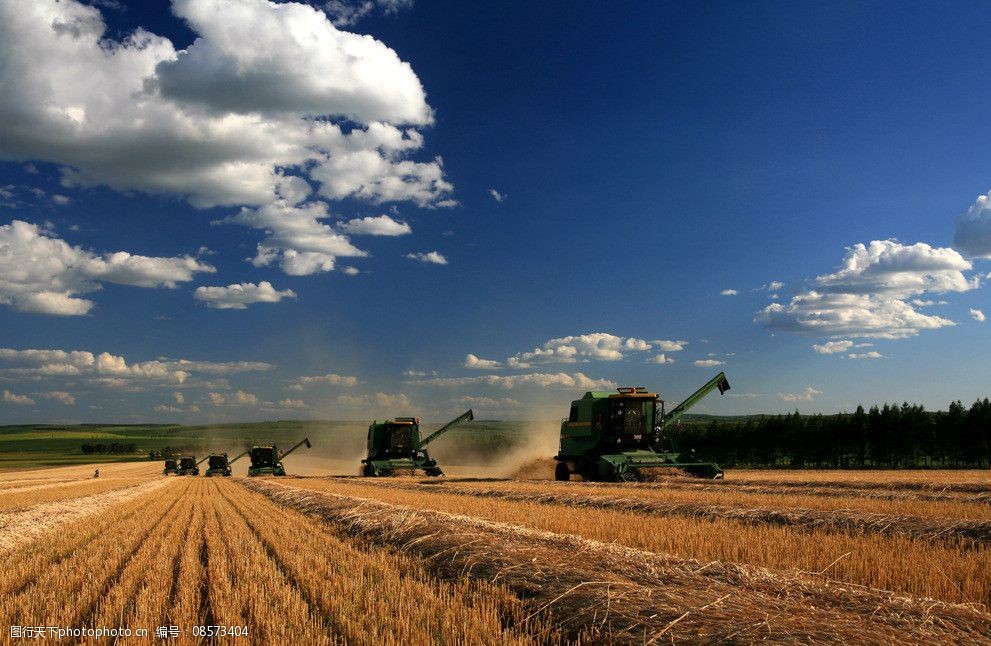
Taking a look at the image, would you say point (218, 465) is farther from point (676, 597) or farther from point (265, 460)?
point (676, 597)

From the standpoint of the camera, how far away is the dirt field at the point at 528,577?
505 cm

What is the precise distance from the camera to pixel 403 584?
6.78 meters

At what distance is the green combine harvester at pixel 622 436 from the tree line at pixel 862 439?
48.4 meters

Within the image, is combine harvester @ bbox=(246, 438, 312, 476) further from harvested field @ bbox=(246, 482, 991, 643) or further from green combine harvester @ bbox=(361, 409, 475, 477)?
harvested field @ bbox=(246, 482, 991, 643)

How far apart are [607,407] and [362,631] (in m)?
21.8

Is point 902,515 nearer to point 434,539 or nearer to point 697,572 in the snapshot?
point 697,572

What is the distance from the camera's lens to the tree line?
203 feet

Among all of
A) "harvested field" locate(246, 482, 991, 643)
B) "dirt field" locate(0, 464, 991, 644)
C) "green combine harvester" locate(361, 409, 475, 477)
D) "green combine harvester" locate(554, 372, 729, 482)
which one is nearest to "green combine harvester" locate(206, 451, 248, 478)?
"green combine harvester" locate(361, 409, 475, 477)

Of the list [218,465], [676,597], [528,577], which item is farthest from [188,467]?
[676,597]

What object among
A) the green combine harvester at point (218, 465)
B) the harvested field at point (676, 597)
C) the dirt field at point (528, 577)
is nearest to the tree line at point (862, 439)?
the green combine harvester at point (218, 465)

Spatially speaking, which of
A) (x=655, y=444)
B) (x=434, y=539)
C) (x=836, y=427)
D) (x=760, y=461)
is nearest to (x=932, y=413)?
(x=836, y=427)

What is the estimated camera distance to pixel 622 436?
2589 cm

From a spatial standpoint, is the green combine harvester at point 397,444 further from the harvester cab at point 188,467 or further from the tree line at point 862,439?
the tree line at point 862,439

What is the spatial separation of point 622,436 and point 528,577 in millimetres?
19884
